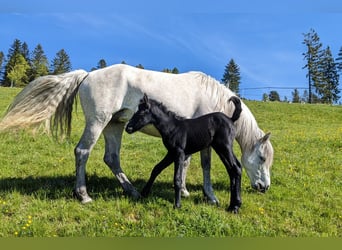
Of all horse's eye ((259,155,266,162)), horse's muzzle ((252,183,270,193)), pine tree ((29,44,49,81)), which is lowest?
horse's muzzle ((252,183,270,193))

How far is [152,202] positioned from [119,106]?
6.10 ft

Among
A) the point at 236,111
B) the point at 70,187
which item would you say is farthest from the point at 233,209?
the point at 70,187

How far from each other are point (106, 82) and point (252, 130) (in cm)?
297

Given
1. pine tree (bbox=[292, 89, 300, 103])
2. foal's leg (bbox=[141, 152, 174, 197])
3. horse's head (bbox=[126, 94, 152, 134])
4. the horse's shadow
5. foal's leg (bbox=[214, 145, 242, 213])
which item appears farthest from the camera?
pine tree (bbox=[292, 89, 300, 103])

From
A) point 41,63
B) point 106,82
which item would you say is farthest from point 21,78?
point 106,82

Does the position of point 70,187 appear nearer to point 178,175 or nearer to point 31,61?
point 178,175

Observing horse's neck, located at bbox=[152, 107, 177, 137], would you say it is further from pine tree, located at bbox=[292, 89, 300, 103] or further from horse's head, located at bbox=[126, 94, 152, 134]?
pine tree, located at bbox=[292, 89, 300, 103]

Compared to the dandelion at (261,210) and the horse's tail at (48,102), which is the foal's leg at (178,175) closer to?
the dandelion at (261,210)

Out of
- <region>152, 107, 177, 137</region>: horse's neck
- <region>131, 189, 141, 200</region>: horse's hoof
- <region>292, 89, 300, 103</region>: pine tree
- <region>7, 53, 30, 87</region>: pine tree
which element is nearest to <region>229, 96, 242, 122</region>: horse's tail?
<region>152, 107, 177, 137</region>: horse's neck

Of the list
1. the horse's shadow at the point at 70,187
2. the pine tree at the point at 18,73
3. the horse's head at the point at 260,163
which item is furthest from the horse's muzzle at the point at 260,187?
the pine tree at the point at 18,73

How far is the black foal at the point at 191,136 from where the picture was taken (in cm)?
518

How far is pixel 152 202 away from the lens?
17.7 ft

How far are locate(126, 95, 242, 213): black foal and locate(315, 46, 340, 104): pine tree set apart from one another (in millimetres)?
62798

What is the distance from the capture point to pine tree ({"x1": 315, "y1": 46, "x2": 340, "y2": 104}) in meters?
62.9
